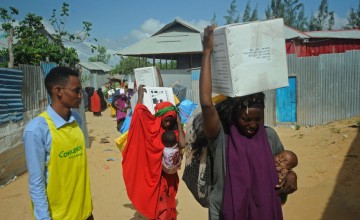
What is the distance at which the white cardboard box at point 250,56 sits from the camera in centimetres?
191

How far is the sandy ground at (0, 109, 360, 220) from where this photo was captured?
5.01m

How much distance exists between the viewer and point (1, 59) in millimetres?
11961

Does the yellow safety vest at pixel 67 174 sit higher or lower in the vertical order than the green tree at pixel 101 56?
lower

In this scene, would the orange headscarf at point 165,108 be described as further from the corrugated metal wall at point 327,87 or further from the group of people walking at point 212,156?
the corrugated metal wall at point 327,87

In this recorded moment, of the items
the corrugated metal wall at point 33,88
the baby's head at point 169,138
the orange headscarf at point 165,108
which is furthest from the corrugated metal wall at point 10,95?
the baby's head at point 169,138

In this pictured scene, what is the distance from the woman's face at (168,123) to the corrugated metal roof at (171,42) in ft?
46.2

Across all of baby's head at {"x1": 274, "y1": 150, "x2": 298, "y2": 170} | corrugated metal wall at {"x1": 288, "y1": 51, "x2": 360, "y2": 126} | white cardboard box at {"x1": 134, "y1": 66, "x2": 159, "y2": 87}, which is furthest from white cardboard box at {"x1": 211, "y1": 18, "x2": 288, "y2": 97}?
corrugated metal wall at {"x1": 288, "y1": 51, "x2": 360, "y2": 126}

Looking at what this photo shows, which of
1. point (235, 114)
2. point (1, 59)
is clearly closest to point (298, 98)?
point (235, 114)

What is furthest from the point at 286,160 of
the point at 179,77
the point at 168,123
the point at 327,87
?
the point at 179,77

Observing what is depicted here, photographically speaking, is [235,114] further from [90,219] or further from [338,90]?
[338,90]

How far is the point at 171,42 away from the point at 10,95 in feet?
47.6

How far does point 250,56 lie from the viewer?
195 cm

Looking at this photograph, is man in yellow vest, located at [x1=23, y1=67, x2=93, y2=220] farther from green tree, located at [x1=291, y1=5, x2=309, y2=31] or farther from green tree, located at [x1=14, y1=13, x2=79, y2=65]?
green tree, located at [x1=291, y1=5, x2=309, y2=31]

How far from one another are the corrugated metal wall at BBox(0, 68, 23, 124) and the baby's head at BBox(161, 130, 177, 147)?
12.2 feet
